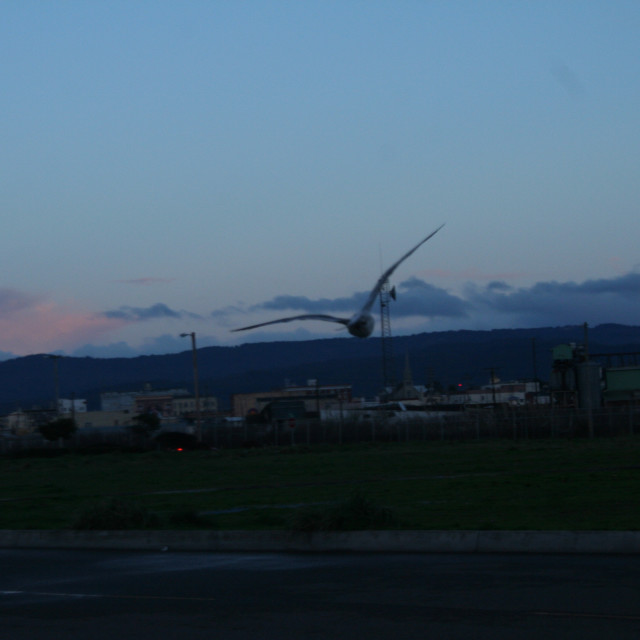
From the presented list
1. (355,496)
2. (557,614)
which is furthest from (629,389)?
(557,614)

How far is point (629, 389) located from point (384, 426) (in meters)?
25.7

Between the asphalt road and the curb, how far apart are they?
0.43 m

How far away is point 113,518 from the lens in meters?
17.3

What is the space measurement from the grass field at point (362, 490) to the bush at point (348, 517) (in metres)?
0.09

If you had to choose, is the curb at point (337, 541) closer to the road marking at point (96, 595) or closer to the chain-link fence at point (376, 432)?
the road marking at point (96, 595)

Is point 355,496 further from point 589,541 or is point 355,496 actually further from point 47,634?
point 47,634

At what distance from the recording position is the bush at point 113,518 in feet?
56.5

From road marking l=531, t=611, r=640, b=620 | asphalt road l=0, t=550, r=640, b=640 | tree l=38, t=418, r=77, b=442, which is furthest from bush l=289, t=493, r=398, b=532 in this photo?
tree l=38, t=418, r=77, b=442

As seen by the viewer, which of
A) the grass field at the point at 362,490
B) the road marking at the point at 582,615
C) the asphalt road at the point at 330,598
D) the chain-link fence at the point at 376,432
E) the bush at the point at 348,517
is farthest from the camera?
the chain-link fence at the point at 376,432

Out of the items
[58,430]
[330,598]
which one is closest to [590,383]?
[58,430]

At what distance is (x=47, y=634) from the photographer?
911 centimetres

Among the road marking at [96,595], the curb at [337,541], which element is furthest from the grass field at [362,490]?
the road marking at [96,595]

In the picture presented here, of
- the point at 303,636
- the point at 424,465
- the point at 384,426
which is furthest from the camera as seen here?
the point at 384,426

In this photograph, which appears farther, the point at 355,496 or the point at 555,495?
the point at 555,495
